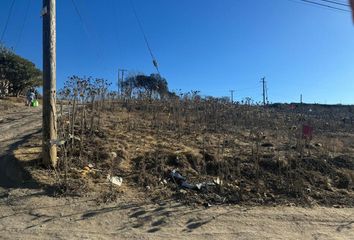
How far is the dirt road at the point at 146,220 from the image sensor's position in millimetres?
6344

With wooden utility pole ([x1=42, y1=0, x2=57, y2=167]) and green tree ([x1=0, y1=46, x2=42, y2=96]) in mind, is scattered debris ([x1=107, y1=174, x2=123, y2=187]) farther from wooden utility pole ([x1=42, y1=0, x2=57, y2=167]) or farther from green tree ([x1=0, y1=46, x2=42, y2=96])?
green tree ([x1=0, y1=46, x2=42, y2=96])

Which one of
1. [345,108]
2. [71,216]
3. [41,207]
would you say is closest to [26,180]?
[41,207]

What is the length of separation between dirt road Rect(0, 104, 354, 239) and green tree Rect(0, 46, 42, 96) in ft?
88.7

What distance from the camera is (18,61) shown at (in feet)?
111

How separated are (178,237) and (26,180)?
312 cm

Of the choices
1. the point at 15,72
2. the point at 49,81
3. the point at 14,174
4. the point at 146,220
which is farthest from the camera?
the point at 15,72

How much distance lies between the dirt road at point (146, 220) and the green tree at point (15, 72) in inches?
1064

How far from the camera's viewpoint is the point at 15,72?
3322cm

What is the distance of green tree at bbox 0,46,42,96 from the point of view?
109 ft

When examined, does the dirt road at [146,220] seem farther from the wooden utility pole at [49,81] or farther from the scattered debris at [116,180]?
the wooden utility pole at [49,81]

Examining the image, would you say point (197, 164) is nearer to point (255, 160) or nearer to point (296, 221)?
point (255, 160)

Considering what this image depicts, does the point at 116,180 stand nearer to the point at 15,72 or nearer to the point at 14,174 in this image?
the point at 14,174

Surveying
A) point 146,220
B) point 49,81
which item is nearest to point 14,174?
point 49,81

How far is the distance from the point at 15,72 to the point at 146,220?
29.2m
